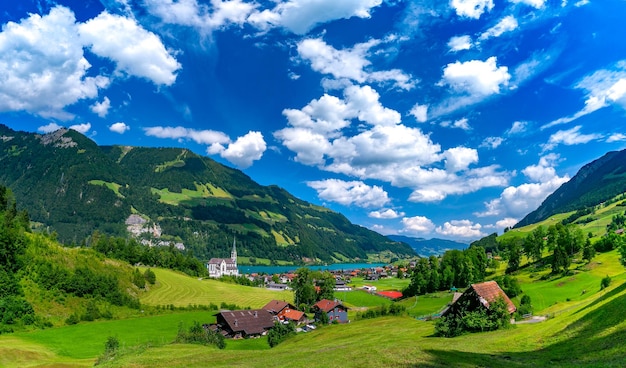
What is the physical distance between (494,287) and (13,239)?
112 metres

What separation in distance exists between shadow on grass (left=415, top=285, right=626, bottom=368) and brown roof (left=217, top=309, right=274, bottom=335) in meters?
74.3

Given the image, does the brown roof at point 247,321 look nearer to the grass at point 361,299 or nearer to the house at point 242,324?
the house at point 242,324

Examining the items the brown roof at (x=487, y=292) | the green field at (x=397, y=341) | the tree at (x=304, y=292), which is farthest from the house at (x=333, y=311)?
the brown roof at (x=487, y=292)

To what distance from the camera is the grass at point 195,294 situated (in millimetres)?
129375

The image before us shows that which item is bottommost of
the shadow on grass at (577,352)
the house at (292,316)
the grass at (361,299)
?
the grass at (361,299)

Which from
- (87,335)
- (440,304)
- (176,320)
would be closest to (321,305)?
(440,304)

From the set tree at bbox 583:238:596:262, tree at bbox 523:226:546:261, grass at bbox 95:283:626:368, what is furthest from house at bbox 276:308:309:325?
tree at bbox 583:238:596:262

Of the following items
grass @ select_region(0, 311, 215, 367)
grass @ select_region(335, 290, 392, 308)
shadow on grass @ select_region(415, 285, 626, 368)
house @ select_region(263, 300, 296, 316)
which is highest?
shadow on grass @ select_region(415, 285, 626, 368)

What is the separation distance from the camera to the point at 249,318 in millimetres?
97688

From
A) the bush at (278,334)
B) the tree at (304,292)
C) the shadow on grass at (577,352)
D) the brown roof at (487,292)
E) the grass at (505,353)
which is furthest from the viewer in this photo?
the tree at (304,292)

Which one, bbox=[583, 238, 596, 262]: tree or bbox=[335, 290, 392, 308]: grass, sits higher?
bbox=[583, 238, 596, 262]: tree

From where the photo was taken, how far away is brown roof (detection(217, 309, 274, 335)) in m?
92.9

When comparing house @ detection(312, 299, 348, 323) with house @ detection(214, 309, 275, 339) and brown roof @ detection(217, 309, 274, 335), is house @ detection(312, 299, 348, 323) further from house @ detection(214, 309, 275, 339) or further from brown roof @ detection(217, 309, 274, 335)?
house @ detection(214, 309, 275, 339)

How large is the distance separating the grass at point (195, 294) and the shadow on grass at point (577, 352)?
11602cm
